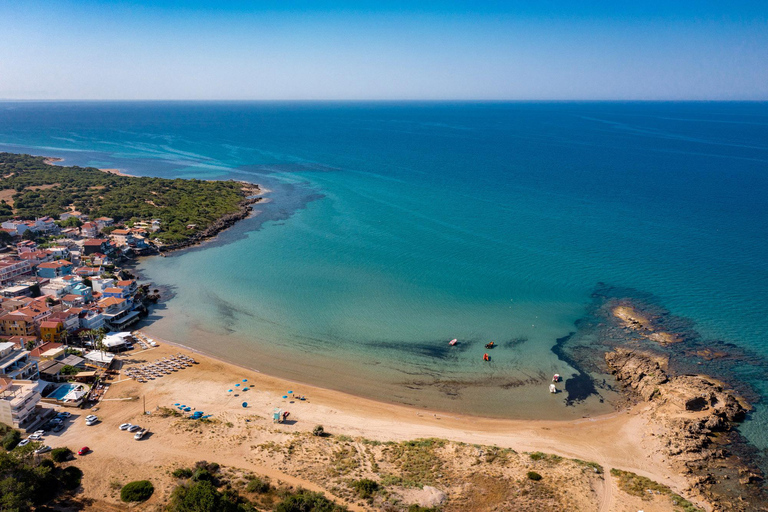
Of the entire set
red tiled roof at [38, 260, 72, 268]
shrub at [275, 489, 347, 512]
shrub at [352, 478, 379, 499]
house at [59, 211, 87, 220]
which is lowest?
shrub at [352, 478, 379, 499]

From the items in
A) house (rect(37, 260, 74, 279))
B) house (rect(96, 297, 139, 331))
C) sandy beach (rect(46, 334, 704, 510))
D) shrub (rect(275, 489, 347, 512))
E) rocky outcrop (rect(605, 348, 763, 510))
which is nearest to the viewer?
shrub (rect(275, 489, 347, 512))

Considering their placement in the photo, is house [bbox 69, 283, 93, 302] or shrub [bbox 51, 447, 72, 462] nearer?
shrub [bbox 51, 447, 72, 462]

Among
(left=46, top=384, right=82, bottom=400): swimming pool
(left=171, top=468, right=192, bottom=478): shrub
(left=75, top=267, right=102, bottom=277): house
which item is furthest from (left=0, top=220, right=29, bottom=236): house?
(left=171, top=468, right=192, bottom=478): shrub

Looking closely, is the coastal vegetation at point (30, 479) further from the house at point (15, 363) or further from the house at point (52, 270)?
the house at point (52, 270)

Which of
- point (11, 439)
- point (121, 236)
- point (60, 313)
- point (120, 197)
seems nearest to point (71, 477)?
point (11, 439)

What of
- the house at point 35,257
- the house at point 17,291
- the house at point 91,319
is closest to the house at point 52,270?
the house at point 35,257

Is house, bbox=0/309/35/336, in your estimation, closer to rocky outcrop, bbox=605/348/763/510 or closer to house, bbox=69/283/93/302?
house, bbox=69/283/93/302
